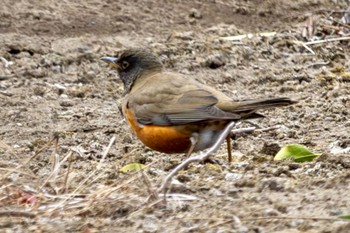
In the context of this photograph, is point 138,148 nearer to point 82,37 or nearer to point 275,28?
point 82,37

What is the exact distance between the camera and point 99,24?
44.6 ft

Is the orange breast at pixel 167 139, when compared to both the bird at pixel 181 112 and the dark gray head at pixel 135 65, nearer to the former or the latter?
the bird at pixel 181 112

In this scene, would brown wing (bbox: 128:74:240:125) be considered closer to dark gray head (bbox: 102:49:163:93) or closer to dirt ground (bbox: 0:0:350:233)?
dirt ground (bbox: 0:0:350:233)

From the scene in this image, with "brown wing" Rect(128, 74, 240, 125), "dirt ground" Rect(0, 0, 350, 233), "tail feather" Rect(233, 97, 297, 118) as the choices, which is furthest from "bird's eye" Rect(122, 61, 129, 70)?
"tail feather" Rect(233, 97, 297, 118)

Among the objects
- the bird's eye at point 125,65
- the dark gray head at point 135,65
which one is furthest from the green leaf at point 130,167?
the bird's eye at point 125,65

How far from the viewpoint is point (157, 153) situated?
9133 millimetres

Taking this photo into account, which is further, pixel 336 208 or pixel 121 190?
pixel 121 190

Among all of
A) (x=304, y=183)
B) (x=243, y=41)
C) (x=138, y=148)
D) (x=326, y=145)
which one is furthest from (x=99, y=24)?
(x=304, y=183)

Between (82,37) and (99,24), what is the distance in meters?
0.62

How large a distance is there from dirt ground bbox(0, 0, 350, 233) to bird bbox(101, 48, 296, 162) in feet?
0.65

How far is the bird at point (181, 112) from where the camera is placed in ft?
26.2

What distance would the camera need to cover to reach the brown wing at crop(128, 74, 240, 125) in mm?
8125

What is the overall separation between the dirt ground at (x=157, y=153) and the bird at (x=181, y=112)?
199 millimetres

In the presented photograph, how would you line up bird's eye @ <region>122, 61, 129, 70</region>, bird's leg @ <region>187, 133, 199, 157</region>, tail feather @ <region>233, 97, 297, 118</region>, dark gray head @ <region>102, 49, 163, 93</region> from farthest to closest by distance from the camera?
bird's eye @ <region>122, 61, 129, 70</region>
dark gray head @ <region>102, 49, 163, 93</region>
bird's leg @ <region>187, 133, 199, 157</region>
tail feather @ <region>233, 97, 297, 118</region>
